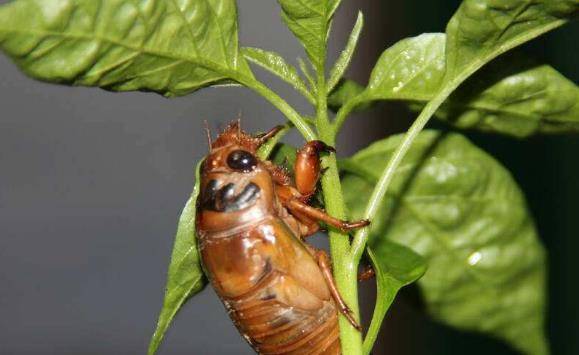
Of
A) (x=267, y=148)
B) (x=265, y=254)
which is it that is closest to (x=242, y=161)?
(x=267, y=148)

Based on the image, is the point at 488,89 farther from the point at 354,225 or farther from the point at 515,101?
the point at 354,225

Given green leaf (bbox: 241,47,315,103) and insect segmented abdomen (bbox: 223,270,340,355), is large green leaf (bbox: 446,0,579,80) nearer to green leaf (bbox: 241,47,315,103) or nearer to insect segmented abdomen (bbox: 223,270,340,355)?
green leaf (bbox: 241,47,315,103)

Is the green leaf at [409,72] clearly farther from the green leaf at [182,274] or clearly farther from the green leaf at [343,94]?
the green leaf at [182,274]

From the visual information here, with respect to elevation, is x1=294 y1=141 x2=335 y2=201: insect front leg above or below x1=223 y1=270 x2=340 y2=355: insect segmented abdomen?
above

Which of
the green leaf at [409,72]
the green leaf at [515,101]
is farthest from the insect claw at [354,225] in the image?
the green leaf at [515,101]

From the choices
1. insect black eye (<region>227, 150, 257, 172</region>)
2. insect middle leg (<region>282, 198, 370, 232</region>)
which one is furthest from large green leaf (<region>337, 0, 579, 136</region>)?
insect black eye (<region>227, 150, 257, 172</region>)

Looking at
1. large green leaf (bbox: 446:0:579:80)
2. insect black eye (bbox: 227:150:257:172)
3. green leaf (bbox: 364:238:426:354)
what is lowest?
insect black eye (bbox: 227:150:257:172)

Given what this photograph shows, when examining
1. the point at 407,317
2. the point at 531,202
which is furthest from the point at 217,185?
the point at 407,317
